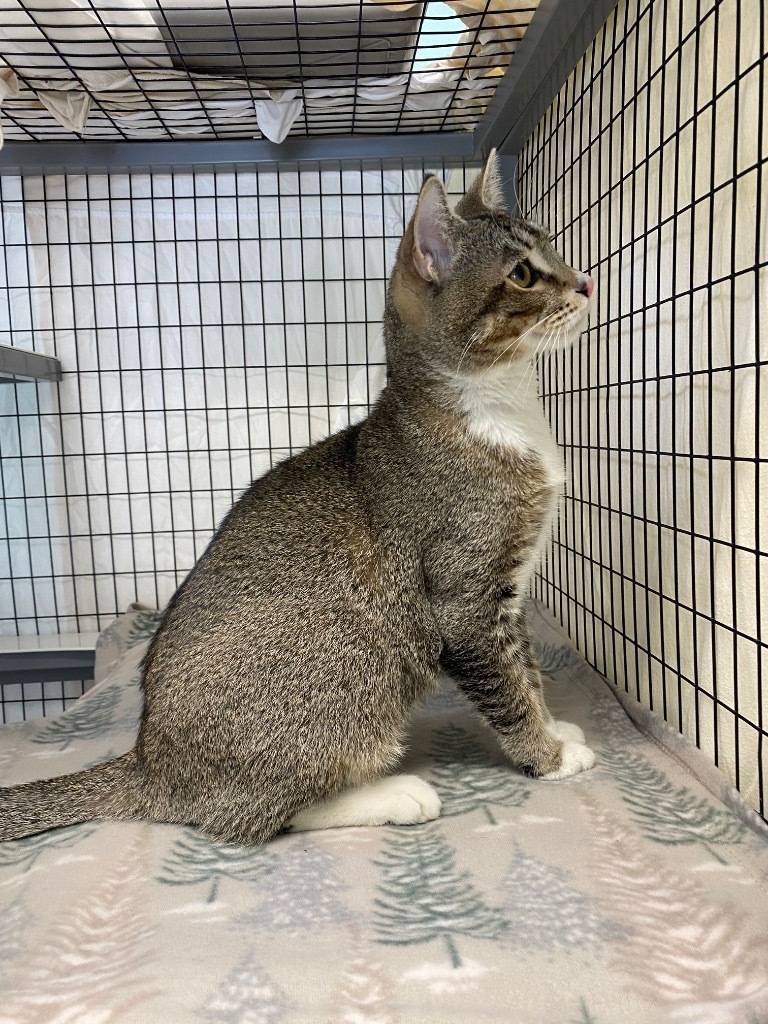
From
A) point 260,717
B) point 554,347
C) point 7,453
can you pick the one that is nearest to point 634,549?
point 554,347

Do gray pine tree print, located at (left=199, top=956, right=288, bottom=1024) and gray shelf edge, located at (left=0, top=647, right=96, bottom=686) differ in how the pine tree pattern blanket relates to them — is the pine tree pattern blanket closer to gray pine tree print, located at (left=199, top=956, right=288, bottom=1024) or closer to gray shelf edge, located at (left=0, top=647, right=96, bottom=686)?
gray pine tree print, located at (left=199, top=956, right=288, bottom=1024)

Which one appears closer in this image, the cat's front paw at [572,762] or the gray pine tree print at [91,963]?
the gray pine tree print at [91,963]

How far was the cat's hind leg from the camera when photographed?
4.05 feet

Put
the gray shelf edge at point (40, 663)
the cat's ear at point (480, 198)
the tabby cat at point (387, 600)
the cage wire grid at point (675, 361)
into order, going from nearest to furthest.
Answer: the cage wire grid at point (675, 361) → the tabby cat at point (387, 600) → the cat's ear at point (480, 198) → the gray shelf edge at point (40, 663)

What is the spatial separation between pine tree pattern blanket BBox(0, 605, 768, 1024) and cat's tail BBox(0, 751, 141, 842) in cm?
3

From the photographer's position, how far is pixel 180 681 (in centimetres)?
126

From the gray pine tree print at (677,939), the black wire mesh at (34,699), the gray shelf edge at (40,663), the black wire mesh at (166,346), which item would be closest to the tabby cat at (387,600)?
the gray pine tree print at (677,939)

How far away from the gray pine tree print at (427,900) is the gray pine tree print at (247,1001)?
148mm

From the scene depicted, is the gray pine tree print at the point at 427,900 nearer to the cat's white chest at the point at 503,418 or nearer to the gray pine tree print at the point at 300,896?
→ the gray pine tree print at the point at 300,896

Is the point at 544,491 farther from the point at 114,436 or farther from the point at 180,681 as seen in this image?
the point at 114,436

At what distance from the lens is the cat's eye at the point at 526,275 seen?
4.47 feet

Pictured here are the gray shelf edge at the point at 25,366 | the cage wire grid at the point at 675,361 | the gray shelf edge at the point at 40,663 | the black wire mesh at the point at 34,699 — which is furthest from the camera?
the black wire mesh at the point at 34,699

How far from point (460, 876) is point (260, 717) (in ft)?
1.26

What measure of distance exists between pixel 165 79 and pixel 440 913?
1.77 metres
